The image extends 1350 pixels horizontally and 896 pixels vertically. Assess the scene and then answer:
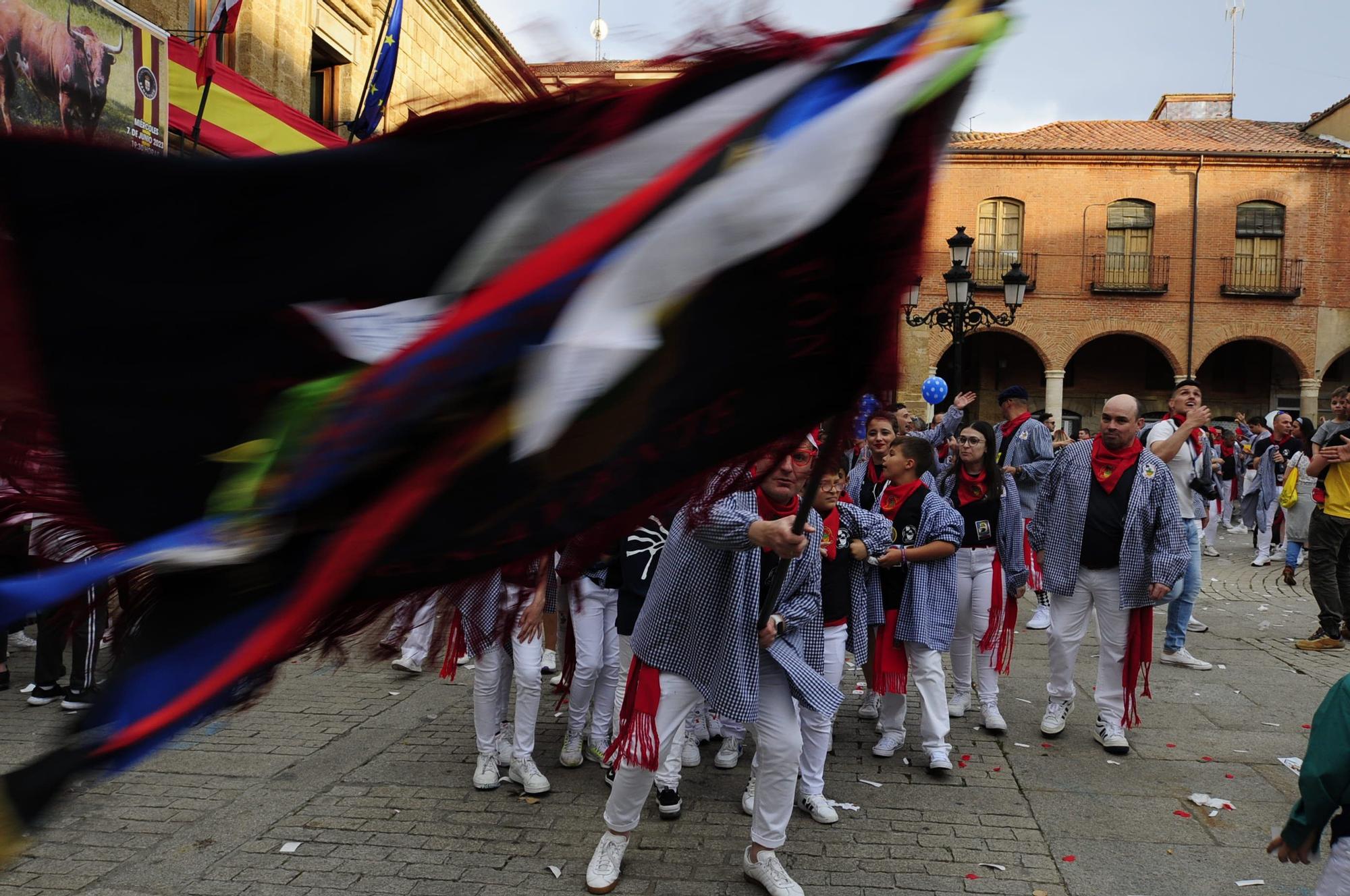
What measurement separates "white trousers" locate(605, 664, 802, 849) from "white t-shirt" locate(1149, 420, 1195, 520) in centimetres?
478

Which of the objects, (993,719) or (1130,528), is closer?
(1130,528)

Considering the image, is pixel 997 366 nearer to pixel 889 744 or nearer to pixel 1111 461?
pixel 1111 461

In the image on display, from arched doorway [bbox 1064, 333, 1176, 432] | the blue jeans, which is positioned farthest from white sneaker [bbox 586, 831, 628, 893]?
arched doorway [bbox 1064, 333, 1176, 432]

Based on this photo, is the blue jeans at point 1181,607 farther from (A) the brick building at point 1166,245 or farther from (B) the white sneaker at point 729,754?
(A) the brick building at point 1166,245

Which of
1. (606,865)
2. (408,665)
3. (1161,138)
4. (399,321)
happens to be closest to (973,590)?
(606,865)

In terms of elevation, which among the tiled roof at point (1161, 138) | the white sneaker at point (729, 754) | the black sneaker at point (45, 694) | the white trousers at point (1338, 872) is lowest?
the white sneaker at point (729, 754)

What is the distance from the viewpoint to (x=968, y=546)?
6.35 metres

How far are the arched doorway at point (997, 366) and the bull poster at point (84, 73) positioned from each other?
27.6m

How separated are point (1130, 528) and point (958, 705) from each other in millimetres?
1629

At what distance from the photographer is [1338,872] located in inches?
113

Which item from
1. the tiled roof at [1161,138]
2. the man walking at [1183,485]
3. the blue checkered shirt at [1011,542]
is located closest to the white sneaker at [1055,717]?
the blue checkered shirt at [1011,542]

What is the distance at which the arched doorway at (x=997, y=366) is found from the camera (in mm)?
31641

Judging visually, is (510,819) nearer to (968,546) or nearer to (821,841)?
(821,841)

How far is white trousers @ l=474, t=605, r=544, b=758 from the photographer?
16.2 feet
